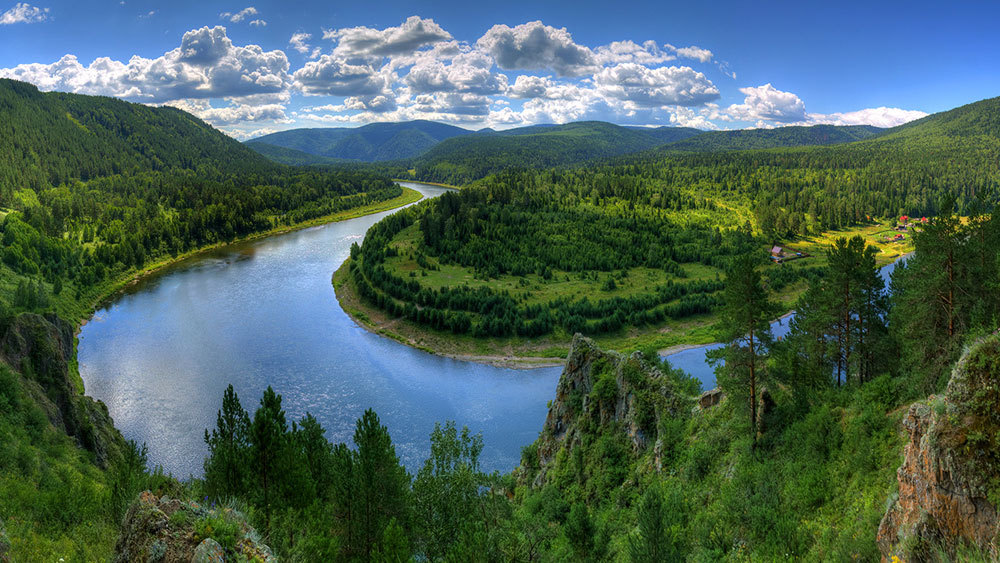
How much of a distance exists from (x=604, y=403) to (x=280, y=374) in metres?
46.6

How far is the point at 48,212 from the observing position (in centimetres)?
11644

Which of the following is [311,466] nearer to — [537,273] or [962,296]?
[962,296]

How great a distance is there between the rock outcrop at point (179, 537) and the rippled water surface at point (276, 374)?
1496 inches

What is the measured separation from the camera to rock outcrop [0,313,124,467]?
34.1 meters

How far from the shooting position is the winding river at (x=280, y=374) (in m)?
52.5

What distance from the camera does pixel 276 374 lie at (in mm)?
64250

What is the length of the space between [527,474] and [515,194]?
13071 cm

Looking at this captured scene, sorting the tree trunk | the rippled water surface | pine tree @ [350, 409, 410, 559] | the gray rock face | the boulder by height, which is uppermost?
the gray rock face

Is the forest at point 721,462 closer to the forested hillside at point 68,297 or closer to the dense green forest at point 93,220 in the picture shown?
the forested hillside at point 68,297

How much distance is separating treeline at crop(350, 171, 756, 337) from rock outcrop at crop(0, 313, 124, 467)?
160ft

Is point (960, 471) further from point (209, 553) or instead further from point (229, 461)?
point (229, 461)

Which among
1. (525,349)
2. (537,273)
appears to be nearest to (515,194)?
(537,273)

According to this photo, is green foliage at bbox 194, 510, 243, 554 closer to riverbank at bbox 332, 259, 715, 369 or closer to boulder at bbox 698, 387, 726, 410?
boulder at bbox 698, 387, 726, 410

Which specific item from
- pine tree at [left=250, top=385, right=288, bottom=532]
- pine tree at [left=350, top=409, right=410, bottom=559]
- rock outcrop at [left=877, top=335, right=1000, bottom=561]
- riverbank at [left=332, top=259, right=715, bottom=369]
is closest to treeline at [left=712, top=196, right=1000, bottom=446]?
rock outcrop at [left=877, top=335, right=1000, bottom=561]
